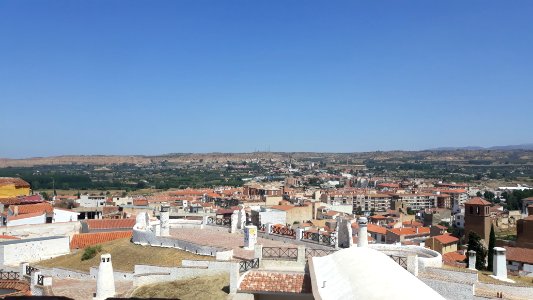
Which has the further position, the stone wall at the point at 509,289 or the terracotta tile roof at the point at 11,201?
the terracotta tile roof at the point at 11,201

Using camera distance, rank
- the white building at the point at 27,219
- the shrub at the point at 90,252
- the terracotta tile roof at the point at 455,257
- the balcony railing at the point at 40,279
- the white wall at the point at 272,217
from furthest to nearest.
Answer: the white wall at the point at 272,217 < the white building at the point at 27,219 < the terracotta tile roof at the point at 455,257 < the shrub at the point at 90,252 < the balcony railing at the point at 40,279

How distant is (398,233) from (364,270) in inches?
1473

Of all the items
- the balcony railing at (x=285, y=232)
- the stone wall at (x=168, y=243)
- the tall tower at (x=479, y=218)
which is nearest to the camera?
the stone wall at (x=168, y=243)

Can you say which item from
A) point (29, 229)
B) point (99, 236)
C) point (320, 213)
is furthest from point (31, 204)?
point (320, 213)

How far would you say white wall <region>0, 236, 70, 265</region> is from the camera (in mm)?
22750

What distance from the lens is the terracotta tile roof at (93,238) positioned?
27888 mm

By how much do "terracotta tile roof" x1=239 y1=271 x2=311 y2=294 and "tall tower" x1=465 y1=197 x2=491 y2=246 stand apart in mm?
35695

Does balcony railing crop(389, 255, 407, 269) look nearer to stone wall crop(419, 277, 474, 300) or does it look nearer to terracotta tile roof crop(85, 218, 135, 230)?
stone wall crop(419, 277, 474, 300)

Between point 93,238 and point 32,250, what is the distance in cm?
499

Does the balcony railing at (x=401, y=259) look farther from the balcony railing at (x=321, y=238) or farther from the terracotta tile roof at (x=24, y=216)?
the terracotta tile roof at (x=24, y=216)

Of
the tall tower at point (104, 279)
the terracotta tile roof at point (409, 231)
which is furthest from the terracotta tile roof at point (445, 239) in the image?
A: the tall tower at point (104, 279)

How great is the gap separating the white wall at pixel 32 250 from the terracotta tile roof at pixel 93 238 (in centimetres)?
197

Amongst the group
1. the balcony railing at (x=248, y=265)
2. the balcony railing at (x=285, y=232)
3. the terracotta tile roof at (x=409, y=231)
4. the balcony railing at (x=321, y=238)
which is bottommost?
the terracotta tile roof at (x=409, y=231)

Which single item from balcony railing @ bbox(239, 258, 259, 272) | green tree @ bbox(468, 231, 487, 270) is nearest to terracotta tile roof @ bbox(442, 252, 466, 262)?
green tree @ bbox(468, 231, 487, 270)
